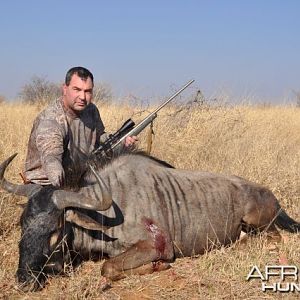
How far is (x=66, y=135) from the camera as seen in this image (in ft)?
16.5

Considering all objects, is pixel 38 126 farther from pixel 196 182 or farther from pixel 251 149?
pixel 251 149

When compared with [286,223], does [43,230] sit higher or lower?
higher

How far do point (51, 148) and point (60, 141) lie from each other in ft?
0.45

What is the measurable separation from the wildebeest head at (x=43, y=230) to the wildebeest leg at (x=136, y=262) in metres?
0.39

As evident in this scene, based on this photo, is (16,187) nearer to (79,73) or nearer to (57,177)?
(57,177)

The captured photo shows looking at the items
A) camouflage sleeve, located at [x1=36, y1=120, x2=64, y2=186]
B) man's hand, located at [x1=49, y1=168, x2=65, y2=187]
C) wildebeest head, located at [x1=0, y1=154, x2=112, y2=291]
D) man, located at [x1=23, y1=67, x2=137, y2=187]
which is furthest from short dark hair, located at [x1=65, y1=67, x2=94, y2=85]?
wildebeest head, located at [x1=0, y1=154, x2=112, y2=291]

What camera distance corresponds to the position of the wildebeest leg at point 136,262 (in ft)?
13.5

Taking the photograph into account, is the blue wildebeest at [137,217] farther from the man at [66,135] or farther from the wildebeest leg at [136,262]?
the man at [66,135]

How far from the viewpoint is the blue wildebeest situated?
397 centimetres

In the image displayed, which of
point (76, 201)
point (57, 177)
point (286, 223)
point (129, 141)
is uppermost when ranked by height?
point (129, 141)

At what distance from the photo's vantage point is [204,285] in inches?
155

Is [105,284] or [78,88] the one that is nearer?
[105,284]

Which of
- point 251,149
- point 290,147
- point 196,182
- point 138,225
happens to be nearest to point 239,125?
point 290,147

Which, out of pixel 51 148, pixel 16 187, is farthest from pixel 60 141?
pixel 16 187
